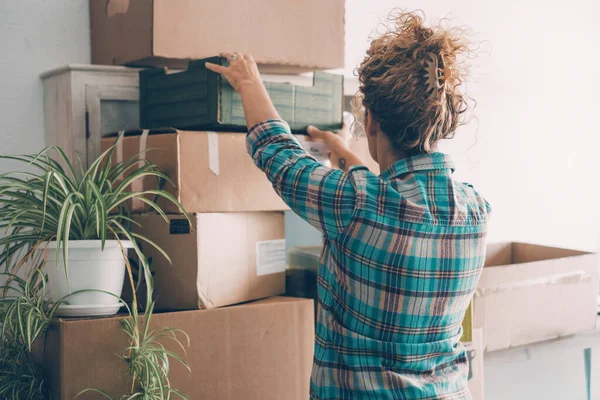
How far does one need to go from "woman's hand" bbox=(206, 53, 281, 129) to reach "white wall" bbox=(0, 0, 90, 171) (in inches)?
22.1

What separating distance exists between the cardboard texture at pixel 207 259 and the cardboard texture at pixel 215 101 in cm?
21

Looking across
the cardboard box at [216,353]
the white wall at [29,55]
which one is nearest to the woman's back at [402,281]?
the cardboard box at [216,353]

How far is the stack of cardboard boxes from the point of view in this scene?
4.31ft

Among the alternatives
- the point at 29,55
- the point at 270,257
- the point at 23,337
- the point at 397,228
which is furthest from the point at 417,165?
the point at 29,55

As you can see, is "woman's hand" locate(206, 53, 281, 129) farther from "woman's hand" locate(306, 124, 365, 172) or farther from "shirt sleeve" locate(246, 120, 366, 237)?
"woman's hand" locate(306, 124, 365, 172)

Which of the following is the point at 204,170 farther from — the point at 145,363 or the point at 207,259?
the point at 145,363

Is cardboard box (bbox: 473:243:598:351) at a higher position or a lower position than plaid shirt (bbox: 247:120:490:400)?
lower

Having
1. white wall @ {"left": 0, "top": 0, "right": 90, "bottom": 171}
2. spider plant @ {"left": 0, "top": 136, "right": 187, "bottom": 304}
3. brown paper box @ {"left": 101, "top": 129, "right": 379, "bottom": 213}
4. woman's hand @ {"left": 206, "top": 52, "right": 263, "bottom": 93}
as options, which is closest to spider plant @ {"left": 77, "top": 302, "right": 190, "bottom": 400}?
spider plant @ {"left": 0, "top": 136, "right": 187, "bottom": 304}

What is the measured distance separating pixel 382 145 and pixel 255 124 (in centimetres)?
24

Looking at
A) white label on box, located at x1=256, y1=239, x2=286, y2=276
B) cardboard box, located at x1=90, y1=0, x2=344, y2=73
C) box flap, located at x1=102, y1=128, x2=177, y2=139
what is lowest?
white label on box, located at x1=256, y1=239, x2=286, y2=276

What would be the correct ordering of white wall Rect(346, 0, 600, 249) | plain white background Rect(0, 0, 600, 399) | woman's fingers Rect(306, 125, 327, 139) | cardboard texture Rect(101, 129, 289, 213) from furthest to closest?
white wall Rect(346, 0, 600, 249) → plain white background Rect(0, 0, 600, 399) → woman's fingers Rect(306, 125, 327, 139) → cardboard texture Rect(101, 129, 289, 213)

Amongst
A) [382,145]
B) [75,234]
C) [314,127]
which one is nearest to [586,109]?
[314,127]

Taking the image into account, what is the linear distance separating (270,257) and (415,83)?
0.58 m

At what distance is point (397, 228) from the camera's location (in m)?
1.08
